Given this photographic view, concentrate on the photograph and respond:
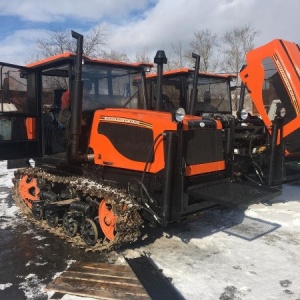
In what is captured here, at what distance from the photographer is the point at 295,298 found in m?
3.60

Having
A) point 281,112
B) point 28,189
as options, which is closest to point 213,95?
point 281,112

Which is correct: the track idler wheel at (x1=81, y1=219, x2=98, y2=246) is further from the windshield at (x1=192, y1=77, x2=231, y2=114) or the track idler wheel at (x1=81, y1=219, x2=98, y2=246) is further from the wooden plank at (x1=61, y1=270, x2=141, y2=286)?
the windshield at (x1=192, y1=77, x2=231, y2=114)

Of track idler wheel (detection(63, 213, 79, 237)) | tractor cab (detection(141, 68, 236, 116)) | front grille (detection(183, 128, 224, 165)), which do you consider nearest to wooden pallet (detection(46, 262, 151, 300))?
track idler wheel (detection(63, 213, 79, 237))

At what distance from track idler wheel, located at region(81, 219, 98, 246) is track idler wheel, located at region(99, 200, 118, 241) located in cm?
11

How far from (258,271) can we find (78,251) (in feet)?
7.49

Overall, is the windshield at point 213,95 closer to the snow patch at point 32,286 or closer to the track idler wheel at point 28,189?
the track idler wheel at point 28,189

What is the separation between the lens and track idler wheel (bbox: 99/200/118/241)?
15.2ft

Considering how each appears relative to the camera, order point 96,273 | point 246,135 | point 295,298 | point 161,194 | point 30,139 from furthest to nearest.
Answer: point 246,135 < point 30,139 < point 161,194 < point 96,273 < point 295,298

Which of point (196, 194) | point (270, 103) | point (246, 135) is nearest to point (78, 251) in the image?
point (196, 194)

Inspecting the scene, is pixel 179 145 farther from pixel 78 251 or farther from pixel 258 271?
pixel 78 251

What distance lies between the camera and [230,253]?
4719 millimetres

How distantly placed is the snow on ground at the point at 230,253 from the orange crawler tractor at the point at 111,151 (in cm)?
53

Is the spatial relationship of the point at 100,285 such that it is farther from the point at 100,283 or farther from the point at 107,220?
the point at 107,220

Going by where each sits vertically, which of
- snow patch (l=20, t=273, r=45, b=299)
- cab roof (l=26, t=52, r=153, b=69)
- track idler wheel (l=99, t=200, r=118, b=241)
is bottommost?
snow patch (l=20, t=273, r=45, b=299)
